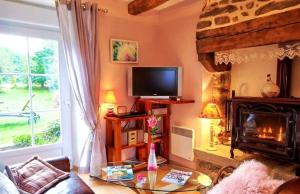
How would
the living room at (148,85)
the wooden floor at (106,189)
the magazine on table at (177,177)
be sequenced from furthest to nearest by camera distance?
1. the wooden floor at (106,189)
2. the living room at (148,85)
3. the magazine on table at (177,177)

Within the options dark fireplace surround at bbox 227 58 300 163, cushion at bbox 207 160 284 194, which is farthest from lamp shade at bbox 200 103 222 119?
cushion at bbox 207 160 284 194

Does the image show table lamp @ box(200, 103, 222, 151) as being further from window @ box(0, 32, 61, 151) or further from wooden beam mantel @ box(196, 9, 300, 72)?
window @ box(0, 32, 61, 151)

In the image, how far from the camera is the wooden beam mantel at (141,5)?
A: 310cm

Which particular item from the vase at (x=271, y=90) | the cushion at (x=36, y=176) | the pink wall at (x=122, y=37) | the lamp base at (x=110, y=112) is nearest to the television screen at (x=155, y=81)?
the pink wall at (x=122, y=37)

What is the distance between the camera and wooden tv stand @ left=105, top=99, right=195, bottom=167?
3.17 meters

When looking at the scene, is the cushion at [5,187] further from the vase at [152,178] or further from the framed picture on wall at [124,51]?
the framed picture on wall at [124,51]

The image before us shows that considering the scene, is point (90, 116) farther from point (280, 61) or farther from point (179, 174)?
point (280, 61)

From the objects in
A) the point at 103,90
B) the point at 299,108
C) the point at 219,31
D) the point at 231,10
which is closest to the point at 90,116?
the point at 103,90

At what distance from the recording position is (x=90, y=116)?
3070mm

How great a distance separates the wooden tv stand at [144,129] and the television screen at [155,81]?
0.13 m

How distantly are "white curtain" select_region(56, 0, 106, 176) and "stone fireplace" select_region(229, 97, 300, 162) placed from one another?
5.65 feet

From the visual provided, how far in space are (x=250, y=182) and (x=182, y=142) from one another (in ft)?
7.44

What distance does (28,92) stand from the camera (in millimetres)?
3025

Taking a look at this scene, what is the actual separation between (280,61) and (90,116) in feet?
7.76
